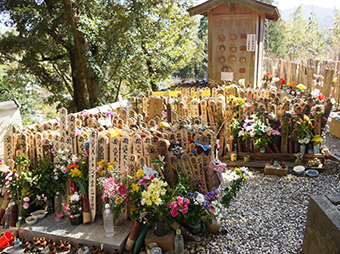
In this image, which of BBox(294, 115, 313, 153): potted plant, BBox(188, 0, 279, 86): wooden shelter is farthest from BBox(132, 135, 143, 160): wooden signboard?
BBox(188, 0, 279, 86): wooden shelter

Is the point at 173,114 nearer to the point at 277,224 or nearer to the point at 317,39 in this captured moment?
the point at 277,224

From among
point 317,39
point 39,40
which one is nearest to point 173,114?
point 39,40

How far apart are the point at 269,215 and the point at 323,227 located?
1267 millimetres

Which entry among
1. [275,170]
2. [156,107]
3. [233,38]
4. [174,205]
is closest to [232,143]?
[275,170]

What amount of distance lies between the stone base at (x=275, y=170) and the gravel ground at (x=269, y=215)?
101 millimetres

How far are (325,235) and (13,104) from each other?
186 inches

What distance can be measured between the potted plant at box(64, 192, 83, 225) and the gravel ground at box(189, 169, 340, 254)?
139 cm

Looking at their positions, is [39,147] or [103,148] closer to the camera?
[103,148]

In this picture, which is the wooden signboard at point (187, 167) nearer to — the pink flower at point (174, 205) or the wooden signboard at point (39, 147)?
the pink flower at point (174, 205)

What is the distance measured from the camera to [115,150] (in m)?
3.28

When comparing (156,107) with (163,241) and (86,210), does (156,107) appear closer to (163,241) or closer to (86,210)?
(86,210)

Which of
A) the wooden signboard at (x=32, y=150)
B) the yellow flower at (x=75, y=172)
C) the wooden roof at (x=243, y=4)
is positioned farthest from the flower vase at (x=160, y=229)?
the wooden roof at (x=243, y=4)

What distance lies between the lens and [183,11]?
14188 mm

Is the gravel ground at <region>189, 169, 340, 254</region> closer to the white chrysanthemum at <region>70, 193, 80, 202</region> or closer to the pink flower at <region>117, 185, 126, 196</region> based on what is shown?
the pink flower at <region>117, 185, 126, 196</region>
